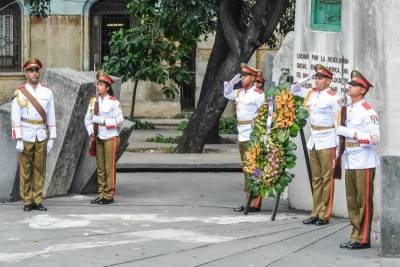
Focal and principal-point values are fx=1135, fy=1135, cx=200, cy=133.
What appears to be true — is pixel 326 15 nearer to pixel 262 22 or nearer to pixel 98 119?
pixel 98 119

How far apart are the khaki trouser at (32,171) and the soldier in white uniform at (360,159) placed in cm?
460

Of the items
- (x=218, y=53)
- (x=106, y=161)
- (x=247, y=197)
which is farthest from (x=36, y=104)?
(x=218, y=53)

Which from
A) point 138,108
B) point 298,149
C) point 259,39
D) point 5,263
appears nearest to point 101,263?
point 5,263

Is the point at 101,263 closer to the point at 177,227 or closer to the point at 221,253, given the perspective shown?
the point at 221,253

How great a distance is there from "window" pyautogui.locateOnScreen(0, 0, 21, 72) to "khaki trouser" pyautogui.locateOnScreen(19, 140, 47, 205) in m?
20.4

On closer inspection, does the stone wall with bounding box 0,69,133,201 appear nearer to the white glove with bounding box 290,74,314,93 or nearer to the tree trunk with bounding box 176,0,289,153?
the white glove with bounding box 290,74,314,93

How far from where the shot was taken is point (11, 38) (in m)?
35.1

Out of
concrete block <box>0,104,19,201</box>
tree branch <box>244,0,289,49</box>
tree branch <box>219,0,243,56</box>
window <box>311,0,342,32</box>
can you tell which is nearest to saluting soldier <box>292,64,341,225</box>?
window <box>311,0,342,32</box>

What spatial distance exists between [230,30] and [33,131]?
9.04m

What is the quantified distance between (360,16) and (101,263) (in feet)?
15.9

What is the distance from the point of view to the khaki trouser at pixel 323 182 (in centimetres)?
1359

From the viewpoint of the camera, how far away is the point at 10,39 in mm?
35062

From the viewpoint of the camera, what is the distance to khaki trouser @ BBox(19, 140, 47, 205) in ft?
48.9

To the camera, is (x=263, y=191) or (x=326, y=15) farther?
(x=326, y=15)
